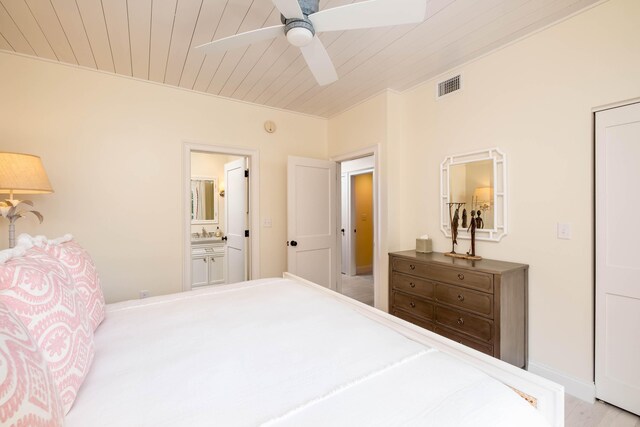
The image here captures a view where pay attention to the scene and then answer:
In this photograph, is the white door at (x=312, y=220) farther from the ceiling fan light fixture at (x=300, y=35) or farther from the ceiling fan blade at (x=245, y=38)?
the ceiling fan light fixture at (x=300, y=35)

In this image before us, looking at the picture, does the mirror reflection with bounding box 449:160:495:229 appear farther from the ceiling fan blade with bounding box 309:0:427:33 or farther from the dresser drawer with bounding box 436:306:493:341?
the ceiling fan blade with bounding box 309:0:427:33

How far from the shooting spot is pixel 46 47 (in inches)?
89.7

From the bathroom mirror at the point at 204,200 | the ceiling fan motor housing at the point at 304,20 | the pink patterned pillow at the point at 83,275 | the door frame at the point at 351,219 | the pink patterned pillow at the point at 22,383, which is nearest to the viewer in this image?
the pink patterned pillow at the point at 22,383

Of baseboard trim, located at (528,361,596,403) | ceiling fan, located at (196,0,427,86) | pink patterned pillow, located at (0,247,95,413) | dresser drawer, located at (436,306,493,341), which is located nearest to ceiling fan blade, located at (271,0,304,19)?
ceiling fan, located at (196,0,427,86)

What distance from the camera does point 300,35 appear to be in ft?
4.93

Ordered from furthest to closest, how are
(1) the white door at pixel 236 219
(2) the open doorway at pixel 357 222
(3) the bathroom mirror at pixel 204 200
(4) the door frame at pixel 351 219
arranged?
(4) the door frame at pixel 351 219 < (2) the open doorway at pixel 357 222 < (3) the bathroom mirror at pixel 204 200 < (1) the white door at pixel 236 219

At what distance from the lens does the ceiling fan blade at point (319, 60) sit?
1.71m

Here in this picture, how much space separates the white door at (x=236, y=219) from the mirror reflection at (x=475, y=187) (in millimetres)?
2440

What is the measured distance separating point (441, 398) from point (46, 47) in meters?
3.50

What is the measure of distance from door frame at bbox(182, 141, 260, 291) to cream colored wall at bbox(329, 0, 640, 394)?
2.24m

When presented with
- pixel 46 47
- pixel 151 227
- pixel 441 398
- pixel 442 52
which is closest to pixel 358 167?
pixel 442 52

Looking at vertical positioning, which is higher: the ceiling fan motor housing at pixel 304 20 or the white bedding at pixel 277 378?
the ceiling fan motor housing at pixel 304 20

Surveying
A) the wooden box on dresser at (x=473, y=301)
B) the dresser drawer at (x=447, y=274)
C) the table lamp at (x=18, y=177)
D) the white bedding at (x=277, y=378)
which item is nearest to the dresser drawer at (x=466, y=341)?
the wooden box on dresser at (x=473, y=301)

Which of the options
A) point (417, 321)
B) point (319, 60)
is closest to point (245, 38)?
point (319, 60)
